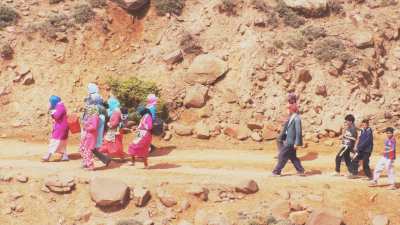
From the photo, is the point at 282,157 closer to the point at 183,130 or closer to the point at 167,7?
the point at 183,130

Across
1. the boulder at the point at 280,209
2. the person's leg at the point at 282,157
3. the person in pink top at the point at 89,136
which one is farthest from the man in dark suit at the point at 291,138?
the person in pink top at the point at 89,136

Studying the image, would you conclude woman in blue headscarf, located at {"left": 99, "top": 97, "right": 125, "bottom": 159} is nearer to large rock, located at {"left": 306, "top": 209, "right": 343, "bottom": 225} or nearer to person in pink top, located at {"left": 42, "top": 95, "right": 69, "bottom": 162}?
person in pink top, located at {"left": 42, "top": 95, "right": 69, "bottom": 162}

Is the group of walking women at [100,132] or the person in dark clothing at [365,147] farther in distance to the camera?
the group of walking women at [100,132]

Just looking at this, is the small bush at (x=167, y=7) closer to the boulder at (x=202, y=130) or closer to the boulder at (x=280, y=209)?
the boulder at (x=202, y=130)

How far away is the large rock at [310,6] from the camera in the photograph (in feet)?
64.8

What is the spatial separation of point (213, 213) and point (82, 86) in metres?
8.80

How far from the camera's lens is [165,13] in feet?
65.5

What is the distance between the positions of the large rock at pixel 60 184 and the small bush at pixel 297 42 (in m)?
9.83

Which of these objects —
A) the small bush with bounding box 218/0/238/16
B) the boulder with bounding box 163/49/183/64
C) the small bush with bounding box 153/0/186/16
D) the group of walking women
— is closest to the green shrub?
the boulder with bounding box 163/49/183/64

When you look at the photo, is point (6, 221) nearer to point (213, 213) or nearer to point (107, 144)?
point (107, 144)

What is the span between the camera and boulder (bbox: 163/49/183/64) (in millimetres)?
18297

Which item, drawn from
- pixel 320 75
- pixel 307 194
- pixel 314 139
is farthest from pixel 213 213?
pixel 320 75

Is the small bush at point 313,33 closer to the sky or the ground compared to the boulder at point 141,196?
closer to the sky

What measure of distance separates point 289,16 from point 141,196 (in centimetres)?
1103
